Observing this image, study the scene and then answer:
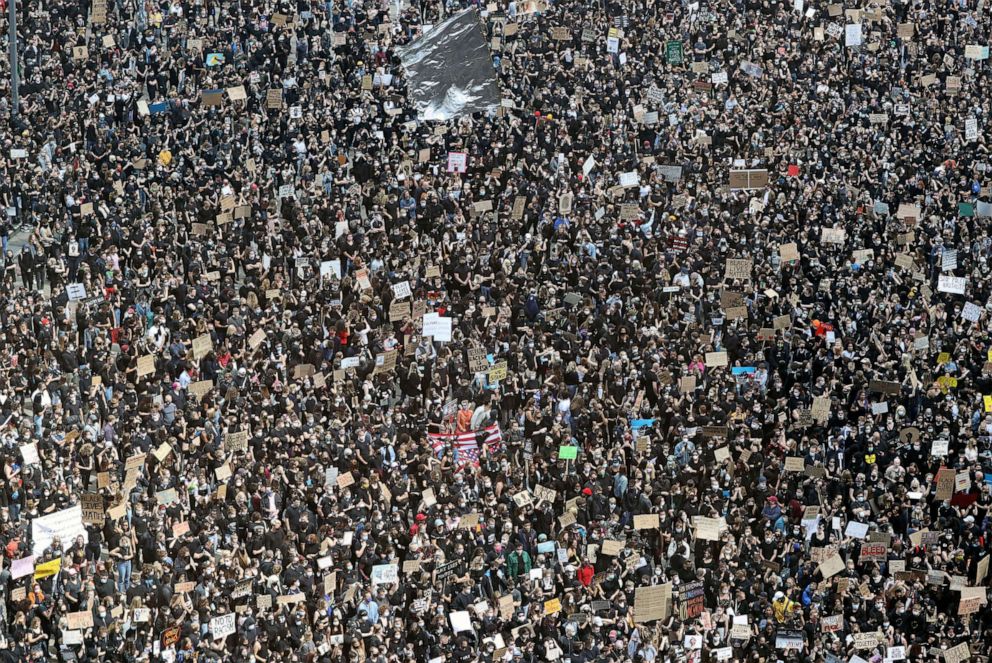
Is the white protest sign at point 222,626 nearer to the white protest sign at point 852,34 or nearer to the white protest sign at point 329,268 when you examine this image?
the white protest sign at point 329,268

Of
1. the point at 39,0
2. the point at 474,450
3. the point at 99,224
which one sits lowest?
the point at 474,450

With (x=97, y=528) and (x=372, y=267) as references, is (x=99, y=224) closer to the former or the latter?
(x=372, y=267)

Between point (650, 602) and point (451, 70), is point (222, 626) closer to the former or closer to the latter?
point (650, 602)

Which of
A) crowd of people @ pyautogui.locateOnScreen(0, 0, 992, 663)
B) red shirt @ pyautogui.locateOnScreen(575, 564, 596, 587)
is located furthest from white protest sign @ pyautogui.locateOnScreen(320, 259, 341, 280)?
red shirt @ pyautogui.locateOnScreen(575, 564, 596, 587)

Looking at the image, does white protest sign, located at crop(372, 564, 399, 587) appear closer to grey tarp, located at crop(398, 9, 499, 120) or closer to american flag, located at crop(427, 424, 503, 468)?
american flag, located at crop(427, 424, 503, 468)

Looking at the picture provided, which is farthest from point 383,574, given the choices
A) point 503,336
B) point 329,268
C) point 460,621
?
point 329,268

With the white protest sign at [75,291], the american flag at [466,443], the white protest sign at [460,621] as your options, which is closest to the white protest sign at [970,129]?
the american flag at [466,443]

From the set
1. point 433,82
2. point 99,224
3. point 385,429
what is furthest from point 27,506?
point 433,82
